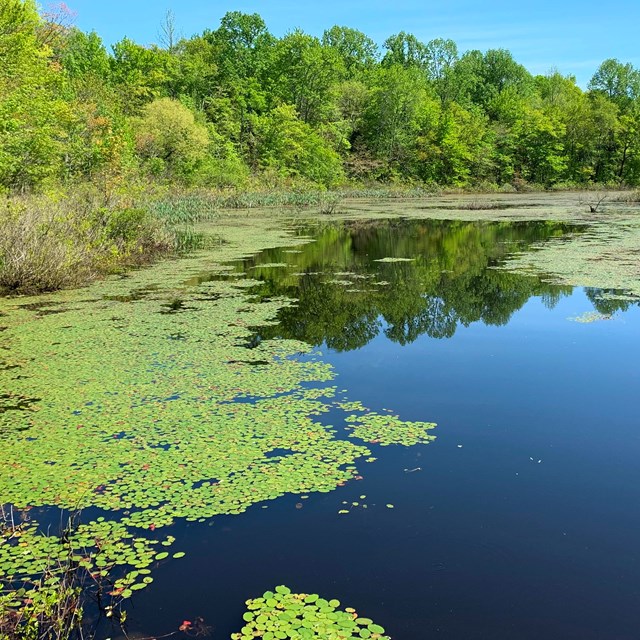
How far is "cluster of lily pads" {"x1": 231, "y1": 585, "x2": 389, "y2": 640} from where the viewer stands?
260 cm

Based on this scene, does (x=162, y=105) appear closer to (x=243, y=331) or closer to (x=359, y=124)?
(x=359, y=124)

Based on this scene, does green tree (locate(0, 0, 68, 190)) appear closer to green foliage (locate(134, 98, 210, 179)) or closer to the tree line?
the tree line

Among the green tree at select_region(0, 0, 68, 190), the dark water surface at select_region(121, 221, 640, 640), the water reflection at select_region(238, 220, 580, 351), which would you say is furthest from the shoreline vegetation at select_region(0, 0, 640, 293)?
the dark water surface at select_region(121, 221, 640, 640)

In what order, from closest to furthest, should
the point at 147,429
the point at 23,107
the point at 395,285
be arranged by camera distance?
1. the point at 147,429
2. the point at 395,285
3. the point at 23,107

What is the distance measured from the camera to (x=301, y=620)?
268 cm

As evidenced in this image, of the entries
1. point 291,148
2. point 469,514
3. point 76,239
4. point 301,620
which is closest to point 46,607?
point 301,620

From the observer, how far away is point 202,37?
6059 centimetres

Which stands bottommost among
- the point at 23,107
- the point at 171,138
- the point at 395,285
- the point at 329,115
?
the point at 395,285

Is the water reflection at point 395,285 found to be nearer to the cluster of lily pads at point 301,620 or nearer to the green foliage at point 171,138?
the cluster of lily pads at point 301,620

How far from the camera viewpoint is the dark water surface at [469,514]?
2.80 m

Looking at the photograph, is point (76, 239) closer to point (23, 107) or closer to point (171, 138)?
point (23, 107)

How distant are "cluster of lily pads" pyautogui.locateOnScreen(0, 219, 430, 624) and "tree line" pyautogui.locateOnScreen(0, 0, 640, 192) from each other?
75.9ft

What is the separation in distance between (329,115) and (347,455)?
163 ft

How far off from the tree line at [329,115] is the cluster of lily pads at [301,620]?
28.0 metres
